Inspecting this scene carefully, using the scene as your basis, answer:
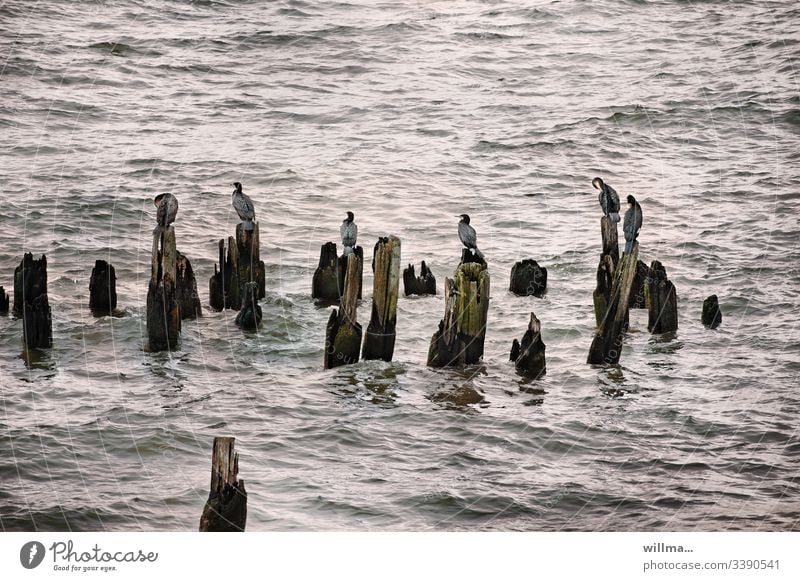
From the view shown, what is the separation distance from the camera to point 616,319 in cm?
1548

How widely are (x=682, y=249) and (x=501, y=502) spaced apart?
345 inches

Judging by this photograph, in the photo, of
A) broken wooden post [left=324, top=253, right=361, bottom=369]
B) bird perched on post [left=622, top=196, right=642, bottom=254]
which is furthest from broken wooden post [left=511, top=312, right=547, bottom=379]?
broken wooden post [left=324, top=253, right=361, bottom=369]

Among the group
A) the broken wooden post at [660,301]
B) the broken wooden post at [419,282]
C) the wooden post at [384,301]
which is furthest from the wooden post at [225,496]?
the broken wooden post at [660,301]

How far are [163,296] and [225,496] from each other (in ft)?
16.4

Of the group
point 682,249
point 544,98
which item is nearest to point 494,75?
point 544,98

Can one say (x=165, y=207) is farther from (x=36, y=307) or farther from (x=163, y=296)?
(x=36, y=307)

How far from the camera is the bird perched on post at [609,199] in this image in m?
15.9

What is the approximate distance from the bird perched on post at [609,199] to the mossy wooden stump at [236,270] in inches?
186

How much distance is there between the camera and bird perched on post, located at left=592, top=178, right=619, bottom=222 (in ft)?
52.1

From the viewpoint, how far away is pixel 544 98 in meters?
25.8

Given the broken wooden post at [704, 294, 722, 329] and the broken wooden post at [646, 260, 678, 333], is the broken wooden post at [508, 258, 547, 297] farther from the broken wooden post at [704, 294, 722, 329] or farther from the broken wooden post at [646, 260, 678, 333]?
the broken wooden post at [704, 294, 722, 329]
